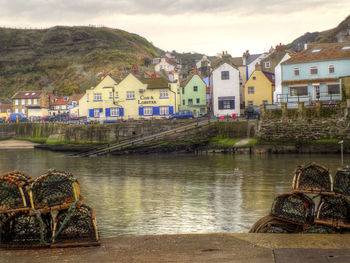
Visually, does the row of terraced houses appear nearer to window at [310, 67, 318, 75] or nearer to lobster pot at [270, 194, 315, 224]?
window at [310, 67, 318, 75]

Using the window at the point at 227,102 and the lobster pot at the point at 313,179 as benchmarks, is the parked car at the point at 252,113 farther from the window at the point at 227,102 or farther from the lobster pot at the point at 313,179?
the lobster pot at the point at 313,179

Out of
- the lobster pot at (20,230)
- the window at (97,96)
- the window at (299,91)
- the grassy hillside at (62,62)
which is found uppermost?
the grassy hillside at (62,62)

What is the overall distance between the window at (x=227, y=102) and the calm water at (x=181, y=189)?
60.0ft

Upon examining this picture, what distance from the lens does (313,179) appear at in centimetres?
1141

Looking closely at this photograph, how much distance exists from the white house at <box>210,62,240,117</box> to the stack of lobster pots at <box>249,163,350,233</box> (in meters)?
47.1

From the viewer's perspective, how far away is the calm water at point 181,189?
52.8 ft

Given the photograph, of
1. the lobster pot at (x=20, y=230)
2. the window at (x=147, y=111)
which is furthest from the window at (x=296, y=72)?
the lobster pot at (x=20, y=230)

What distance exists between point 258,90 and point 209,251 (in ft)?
173

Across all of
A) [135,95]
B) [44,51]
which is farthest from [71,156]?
[44,51]

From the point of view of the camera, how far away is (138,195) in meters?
22.5

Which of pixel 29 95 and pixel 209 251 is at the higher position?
pixel 29 95

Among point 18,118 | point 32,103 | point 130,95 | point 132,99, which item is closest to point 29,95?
point 32,103

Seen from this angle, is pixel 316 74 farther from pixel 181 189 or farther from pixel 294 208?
pixel 294 208

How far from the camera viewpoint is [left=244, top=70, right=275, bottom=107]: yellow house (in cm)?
5994
